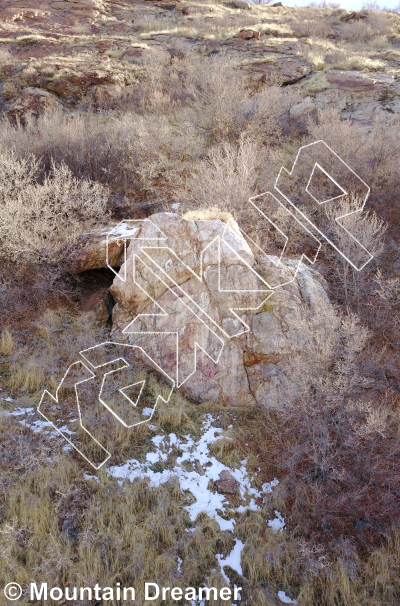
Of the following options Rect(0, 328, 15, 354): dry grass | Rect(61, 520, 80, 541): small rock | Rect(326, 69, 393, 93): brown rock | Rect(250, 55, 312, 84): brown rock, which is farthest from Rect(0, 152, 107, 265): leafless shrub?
Rect(326, 69, 393, 93): brown rock

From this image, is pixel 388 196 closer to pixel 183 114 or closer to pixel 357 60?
pixel 183 114

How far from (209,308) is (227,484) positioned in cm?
236

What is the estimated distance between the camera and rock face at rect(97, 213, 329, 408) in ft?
18.3

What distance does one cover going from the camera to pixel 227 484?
14.8ft

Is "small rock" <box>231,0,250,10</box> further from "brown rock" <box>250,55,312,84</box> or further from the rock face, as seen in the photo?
the rock face

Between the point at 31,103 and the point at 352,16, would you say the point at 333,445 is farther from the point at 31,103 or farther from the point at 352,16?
the point at 352,16

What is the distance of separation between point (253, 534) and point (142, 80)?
15.3m

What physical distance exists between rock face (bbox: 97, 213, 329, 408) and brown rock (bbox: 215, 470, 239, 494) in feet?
3.58

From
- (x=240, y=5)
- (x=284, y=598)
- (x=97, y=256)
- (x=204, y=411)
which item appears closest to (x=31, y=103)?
(x=97, y=256)

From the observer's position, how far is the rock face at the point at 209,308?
5566 millimetres

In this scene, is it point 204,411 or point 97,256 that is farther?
point 97,256

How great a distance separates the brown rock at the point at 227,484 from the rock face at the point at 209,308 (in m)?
1.09

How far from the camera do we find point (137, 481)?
172 inches

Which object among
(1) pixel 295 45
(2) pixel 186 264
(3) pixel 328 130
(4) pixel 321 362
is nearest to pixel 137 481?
(4) pixel 321 362
